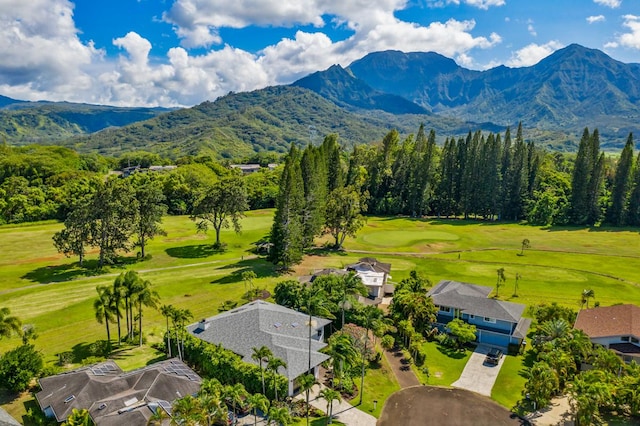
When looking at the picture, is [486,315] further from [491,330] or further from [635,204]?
[635,204]

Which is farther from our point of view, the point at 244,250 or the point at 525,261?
the point at 244,250

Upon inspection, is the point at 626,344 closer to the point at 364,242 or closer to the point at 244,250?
the point at 364,242

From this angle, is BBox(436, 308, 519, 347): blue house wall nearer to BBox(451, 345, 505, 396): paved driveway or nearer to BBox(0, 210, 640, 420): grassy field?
BBox(451, 345, 505, 396): paved driveway

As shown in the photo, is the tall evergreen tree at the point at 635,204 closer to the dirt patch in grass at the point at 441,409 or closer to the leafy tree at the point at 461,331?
the leafy tree at the point at 461,331

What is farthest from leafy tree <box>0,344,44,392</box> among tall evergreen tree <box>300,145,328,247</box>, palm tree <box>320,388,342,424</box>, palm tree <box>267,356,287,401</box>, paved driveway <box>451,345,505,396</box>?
tall evergreen tree <box>300,145,328,247</box>

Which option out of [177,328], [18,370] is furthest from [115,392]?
[177,328]

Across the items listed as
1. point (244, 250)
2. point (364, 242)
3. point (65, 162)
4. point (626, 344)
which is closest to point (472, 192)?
point (364, 242)
